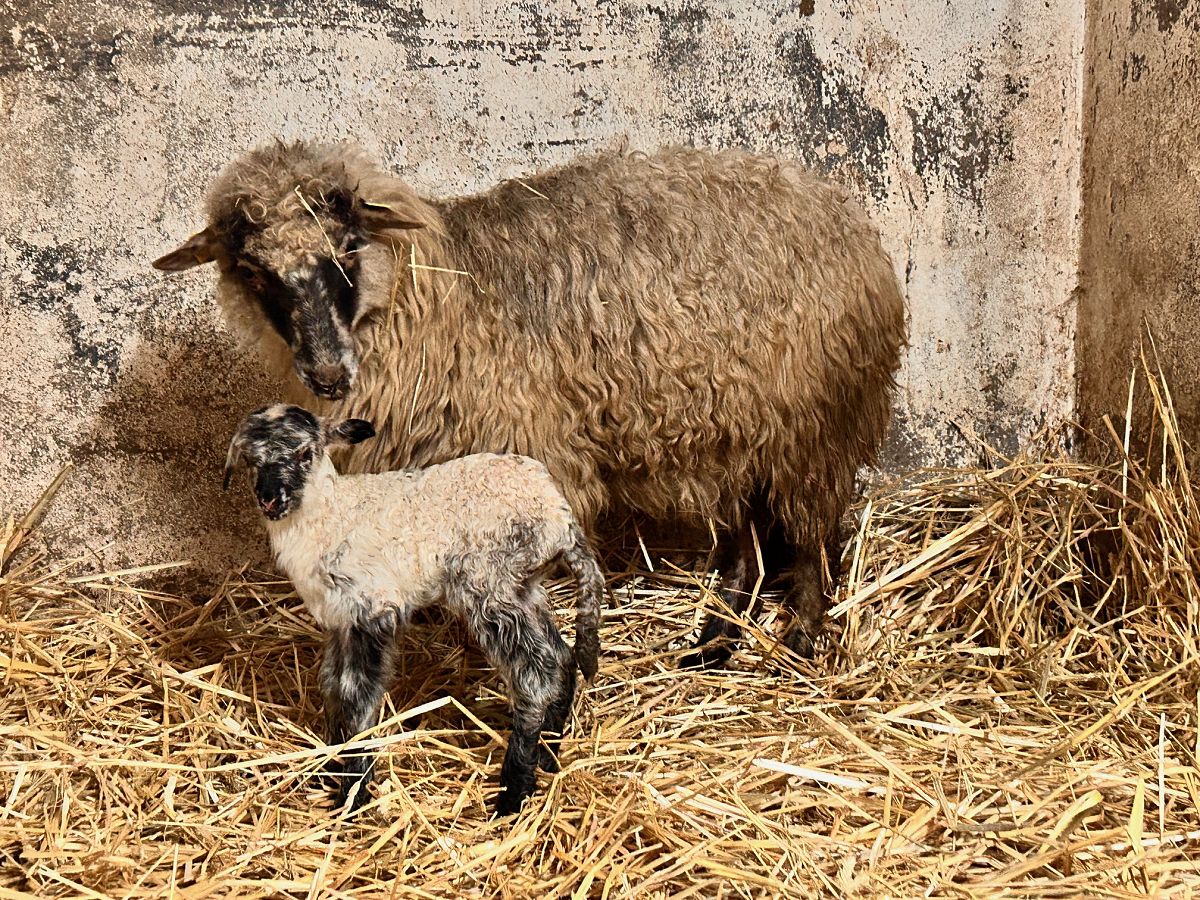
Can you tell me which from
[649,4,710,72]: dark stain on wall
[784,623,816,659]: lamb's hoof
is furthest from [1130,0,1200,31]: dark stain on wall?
[784,623,816,659]: lamb's hoof

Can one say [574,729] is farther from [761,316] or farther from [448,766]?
[761,316]

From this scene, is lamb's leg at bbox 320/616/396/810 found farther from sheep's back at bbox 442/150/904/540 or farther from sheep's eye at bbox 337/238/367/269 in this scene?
sheep's eye at bbox 337/238/367/269

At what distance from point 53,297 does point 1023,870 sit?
8.55 feet

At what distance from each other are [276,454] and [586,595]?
633mm

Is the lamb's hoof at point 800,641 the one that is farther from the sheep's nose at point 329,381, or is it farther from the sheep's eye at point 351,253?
the sheep's eye at point 351,253

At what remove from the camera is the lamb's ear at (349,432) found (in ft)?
6.47

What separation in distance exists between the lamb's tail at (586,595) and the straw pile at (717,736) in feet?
0.69

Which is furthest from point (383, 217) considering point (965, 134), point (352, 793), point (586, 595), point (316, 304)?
point (965, 134)

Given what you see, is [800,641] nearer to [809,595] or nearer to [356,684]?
[809,595]

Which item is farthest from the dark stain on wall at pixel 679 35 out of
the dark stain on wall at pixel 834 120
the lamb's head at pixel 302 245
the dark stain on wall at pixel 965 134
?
the lamb's head at pixel 302 245

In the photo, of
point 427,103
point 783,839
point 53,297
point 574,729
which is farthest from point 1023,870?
point 53,297

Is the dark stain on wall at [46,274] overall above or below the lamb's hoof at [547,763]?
above

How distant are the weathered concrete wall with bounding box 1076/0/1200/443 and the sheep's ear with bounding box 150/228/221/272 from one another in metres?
2.26

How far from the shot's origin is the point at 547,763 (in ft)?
6.97
